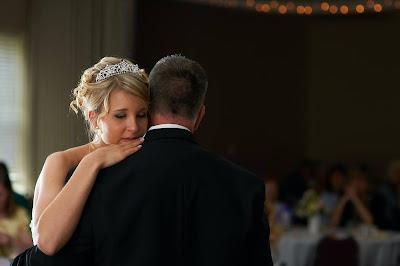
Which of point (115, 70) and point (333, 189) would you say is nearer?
point (115, 70)

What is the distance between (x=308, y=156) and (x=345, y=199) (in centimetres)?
433

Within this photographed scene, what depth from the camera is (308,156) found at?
11875 millimetres

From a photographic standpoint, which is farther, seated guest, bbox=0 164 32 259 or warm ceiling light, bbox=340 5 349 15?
warm ceiling light, bbox=340 5 349 15

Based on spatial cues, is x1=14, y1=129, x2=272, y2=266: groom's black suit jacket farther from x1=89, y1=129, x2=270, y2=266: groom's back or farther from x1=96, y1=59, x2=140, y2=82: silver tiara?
x1=96, y1=59, x2=140, y2=82: silver tiara

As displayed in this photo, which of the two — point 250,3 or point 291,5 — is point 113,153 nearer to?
point 250,3

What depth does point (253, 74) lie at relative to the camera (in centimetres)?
1111

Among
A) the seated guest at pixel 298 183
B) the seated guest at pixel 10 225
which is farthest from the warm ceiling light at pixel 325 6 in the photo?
the seated guest at pixel 10 225

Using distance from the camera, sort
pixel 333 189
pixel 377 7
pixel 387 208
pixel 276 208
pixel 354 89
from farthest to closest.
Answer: pixel 354 89, pixel 377 7, pixel 333 189, pixel 387 208, pixel 276 208

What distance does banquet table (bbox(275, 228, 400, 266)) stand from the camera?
675 centimetres

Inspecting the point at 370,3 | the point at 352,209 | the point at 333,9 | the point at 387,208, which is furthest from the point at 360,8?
the point at 352,209

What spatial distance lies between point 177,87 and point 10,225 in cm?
317

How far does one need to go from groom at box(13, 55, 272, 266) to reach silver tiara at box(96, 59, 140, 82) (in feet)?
0.89

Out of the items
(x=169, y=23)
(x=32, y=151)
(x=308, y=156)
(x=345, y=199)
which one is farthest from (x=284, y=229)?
(x=308, y=156)

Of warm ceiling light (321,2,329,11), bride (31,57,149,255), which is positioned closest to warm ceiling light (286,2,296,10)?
warm ceiling light (321,2,329,11)
